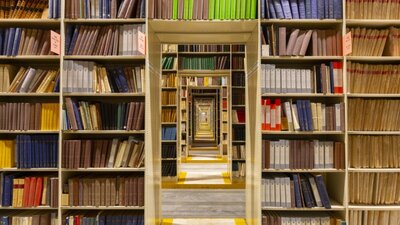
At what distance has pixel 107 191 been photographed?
361 centimetres

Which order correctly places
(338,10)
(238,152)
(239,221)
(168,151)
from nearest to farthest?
(338,10), (239,221), (238,152), (168,151)

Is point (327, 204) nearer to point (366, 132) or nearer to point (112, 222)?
point (366, 132)

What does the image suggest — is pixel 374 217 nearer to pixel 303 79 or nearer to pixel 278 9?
pixel 303 79

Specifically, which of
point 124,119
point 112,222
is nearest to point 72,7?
point 124,119

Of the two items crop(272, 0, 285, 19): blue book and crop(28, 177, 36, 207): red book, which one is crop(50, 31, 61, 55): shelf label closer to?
crop(28, 177, 36, 207): red book

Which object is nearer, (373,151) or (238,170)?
(373,151)

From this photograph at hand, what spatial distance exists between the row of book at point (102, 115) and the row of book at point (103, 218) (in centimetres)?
84

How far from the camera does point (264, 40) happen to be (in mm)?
3617

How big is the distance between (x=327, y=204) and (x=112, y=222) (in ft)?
6.69

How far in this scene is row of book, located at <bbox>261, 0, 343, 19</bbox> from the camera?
3.58m

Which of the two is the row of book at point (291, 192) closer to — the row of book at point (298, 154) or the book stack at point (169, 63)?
the row of book at point (298, 154)

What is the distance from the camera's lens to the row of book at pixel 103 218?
3.57 meters

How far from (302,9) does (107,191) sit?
253cm

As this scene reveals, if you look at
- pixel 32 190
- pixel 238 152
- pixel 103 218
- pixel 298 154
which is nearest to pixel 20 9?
pixel 32 190
